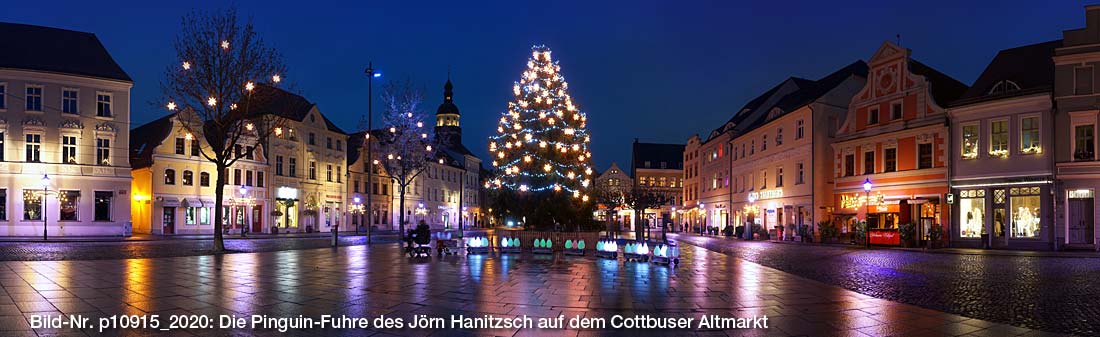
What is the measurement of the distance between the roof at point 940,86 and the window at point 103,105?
4429 centimetres

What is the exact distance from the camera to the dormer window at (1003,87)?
3203 centimetres

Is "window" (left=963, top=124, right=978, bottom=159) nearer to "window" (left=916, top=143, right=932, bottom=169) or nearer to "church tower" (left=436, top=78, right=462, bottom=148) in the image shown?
"window" (left=916, top=143, right=932, bottom=169)

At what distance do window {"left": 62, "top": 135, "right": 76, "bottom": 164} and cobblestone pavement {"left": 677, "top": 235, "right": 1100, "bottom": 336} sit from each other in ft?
127

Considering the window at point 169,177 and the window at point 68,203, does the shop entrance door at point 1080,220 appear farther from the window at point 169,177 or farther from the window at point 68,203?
the window at point 169,177

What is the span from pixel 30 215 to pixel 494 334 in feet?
140

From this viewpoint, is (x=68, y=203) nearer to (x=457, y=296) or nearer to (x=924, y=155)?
(x=457, y=296)

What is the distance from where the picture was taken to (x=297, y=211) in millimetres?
60094

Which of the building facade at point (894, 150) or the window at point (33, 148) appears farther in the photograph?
the window at point (33, 148)

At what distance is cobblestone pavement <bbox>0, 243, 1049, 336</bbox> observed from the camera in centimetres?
938

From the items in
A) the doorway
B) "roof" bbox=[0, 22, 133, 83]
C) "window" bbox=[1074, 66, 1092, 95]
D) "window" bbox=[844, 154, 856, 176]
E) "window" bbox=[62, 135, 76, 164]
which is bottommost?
the doorway

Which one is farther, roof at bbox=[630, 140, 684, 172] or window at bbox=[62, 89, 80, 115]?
roof at bbox=[630, 140, 684, 172]

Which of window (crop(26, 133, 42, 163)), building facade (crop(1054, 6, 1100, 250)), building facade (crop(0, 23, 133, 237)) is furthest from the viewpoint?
window (crop(26, 133, 42, 163))

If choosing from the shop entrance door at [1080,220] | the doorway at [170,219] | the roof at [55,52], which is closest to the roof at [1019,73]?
the shop entrance door at [1080,220]

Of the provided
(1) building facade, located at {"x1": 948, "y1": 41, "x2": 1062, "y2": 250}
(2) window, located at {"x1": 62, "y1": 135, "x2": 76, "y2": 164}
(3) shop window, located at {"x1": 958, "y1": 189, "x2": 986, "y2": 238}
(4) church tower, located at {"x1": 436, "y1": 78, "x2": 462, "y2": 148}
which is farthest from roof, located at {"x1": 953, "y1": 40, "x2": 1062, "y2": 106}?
(4) church tower, located at {"x1": 436, "y1": 78, "x2": 462, "y2": 148}
